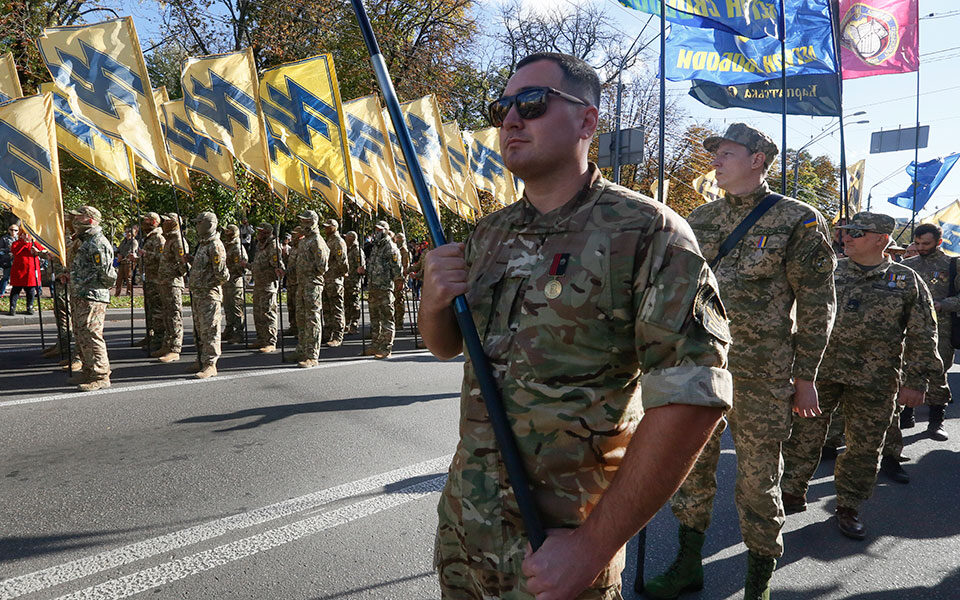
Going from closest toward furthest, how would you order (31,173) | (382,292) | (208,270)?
1. (31,173)
2. (208,270)
3. (382,292)

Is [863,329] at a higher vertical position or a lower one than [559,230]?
lower

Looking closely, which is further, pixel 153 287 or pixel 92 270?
pixel 153 287

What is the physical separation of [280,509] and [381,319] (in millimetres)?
5996

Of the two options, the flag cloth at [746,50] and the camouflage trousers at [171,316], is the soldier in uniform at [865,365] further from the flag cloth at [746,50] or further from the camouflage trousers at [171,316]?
the camouflage trousers at [171,316]

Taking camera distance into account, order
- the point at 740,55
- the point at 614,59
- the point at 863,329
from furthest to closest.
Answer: the point at 614,59, the point at 740,55, the point at 863,329

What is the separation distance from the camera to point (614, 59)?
→ 26.1m

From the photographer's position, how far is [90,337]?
658cm

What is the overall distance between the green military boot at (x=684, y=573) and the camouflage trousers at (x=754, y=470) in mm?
61

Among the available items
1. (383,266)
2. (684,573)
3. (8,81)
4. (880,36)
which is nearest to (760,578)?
(684,573)

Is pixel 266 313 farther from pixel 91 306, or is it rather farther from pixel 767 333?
pixel 767 333

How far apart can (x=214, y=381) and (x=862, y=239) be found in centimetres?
680

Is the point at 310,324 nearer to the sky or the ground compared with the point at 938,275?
nearer to the ground

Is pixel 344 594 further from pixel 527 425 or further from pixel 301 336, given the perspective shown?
pixel 301 336

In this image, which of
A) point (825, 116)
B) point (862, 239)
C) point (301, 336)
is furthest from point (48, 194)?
point (825, 116)
